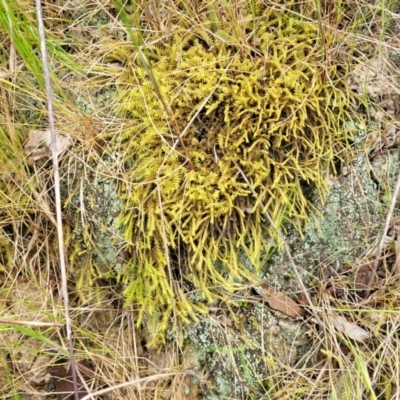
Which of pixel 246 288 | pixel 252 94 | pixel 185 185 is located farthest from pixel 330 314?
pixel 252 94

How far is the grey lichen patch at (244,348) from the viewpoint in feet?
4.85

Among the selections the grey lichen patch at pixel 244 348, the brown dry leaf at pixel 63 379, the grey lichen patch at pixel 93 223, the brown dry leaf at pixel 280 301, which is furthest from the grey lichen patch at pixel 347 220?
the brown dry leaf at pixel 63 379

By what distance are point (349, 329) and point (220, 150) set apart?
70cm

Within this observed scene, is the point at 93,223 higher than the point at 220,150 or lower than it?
lower

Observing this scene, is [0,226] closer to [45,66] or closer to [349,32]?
[45,66]

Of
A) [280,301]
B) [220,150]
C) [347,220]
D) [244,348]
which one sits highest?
[220,150]

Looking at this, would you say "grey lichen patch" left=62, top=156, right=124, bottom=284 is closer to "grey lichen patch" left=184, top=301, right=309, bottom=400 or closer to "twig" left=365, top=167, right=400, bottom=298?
"grey lichen patch" left=184, top=301, right=309, bottom=400

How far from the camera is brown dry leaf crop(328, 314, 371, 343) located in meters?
1.43

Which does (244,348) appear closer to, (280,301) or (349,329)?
(280,301)

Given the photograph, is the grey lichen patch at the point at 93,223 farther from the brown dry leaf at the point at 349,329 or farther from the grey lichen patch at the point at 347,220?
the brown dry leaf at the point at 349,329

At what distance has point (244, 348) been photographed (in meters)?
1.50

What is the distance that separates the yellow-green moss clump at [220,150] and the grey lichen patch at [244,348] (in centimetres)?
10

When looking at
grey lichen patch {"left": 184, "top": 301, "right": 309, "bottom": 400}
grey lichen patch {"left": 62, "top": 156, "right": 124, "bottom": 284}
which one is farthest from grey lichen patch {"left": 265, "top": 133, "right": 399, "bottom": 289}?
grey lichen patch {"left": 62, "top": 156, "right": 124, "bottom": 284}

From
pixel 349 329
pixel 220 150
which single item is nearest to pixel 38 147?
pixel 220 150
